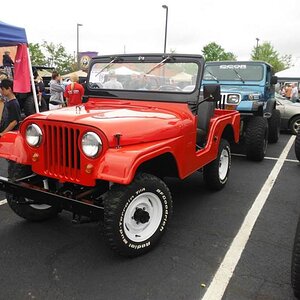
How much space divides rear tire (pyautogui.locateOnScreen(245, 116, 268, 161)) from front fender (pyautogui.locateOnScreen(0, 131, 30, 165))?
4355mm

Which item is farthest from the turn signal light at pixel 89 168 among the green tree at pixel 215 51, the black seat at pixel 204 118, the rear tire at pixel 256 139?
the green tree at pixel 215 51

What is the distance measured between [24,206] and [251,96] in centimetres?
513

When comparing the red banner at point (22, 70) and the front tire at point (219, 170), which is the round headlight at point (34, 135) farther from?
the red banner at point (22, 70)

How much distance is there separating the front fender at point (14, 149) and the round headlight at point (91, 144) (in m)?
0.72

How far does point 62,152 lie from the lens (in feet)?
10.2

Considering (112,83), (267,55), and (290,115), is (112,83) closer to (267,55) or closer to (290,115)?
(290,115)

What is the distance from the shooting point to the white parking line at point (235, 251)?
107 inches

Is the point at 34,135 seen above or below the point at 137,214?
above

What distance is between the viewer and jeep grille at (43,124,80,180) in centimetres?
302

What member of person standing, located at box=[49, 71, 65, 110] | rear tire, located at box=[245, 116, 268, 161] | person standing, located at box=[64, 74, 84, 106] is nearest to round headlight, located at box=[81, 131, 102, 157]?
person standing, located at box=[64, 74, 84, 106]

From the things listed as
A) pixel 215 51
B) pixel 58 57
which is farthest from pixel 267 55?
pixel 58 57

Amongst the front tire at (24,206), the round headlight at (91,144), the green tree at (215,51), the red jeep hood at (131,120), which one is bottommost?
the front tire at (24,206)

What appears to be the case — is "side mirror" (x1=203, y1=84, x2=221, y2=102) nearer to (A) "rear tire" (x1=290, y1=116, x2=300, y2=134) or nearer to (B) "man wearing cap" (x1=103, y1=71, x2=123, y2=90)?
(B) "man wearing cap" (x1=103, y1=71, x2=123, y2=90)

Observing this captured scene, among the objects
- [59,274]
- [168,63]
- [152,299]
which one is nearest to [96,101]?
[168,63]
